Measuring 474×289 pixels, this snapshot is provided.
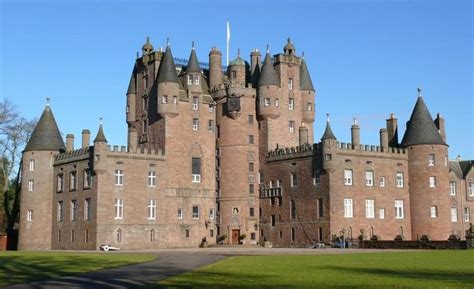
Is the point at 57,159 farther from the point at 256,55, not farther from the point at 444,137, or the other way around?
the point at 444,137

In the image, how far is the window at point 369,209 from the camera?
64550 millimetres

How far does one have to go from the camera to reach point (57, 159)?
6806 centimetres

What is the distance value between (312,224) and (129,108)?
2397cm

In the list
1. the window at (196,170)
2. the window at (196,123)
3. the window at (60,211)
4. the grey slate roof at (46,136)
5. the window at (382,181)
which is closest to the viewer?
the window at (382,181)

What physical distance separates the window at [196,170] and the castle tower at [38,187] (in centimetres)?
1346

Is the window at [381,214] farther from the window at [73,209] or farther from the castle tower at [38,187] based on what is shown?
the castle tower at [38,187]

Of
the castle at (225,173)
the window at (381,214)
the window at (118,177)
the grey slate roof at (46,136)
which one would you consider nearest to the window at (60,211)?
Result: the castle at (225,173)

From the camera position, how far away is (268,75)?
70062 millimetres

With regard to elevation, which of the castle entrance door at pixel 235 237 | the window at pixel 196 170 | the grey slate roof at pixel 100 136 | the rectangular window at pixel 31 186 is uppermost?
the grey slate roof at pixel 100 136

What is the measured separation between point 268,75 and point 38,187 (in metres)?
26.1

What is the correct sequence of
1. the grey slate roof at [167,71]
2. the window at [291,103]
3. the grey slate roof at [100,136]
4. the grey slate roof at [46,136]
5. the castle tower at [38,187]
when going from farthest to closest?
the window at [291,103], the grey slate roof at [46,136], the grey slate roof at [167,71], the castle tower at [38,187], the grey slate roof at [100,136]

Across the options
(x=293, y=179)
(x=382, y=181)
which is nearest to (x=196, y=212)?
(x=293, y=179)

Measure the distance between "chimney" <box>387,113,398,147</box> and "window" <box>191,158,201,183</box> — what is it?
Answer: 20.2 meters

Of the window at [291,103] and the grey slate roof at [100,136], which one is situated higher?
the window at [291,103]
